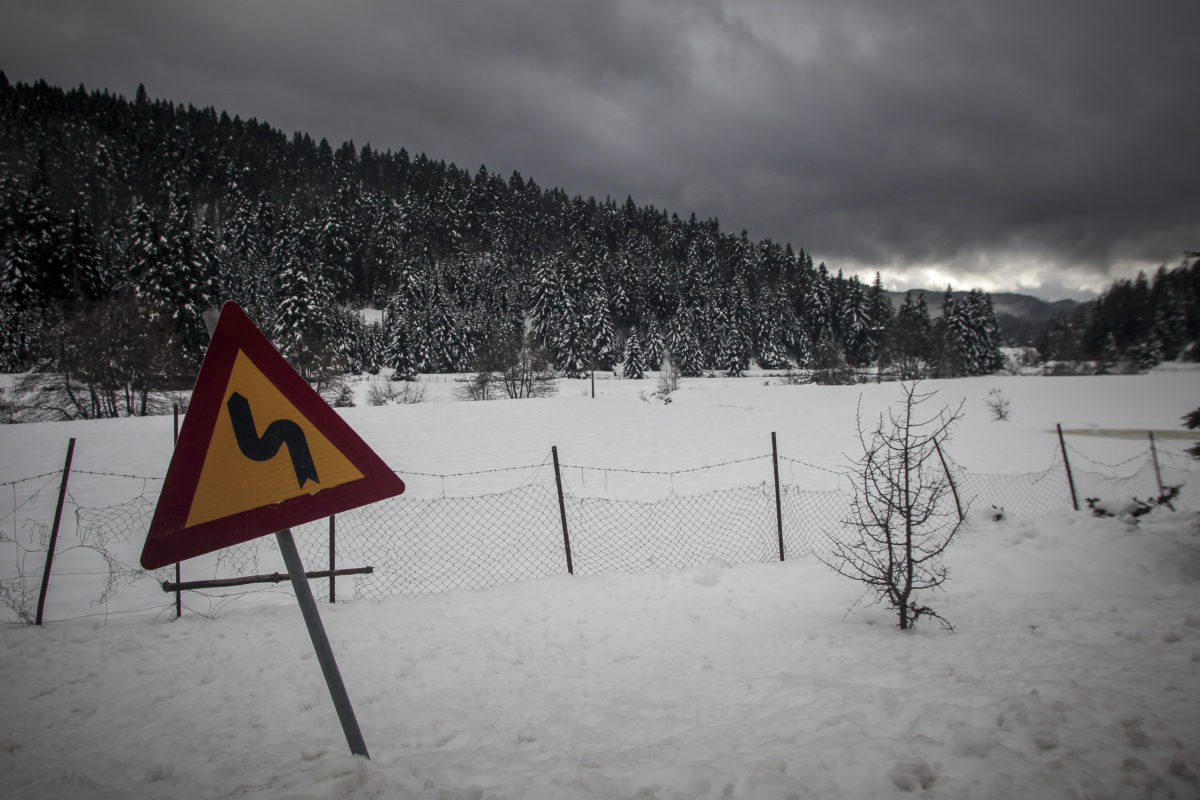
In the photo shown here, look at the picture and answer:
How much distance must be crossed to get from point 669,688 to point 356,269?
86.3m

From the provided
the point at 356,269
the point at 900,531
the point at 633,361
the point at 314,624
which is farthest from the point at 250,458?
the point at 356,269

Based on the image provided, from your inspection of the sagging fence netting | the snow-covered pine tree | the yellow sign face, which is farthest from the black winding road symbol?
the snow-covered pine tree

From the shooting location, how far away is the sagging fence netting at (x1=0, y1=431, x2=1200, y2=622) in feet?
22.5

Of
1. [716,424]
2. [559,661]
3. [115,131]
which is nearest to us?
[559,661]

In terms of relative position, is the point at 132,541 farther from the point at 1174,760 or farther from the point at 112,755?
the point at 1174,760

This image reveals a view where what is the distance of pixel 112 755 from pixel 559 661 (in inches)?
116

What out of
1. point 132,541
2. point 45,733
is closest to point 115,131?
point 132,541

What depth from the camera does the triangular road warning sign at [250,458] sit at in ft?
6.44

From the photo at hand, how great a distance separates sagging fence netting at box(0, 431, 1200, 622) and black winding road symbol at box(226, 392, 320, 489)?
3986mm

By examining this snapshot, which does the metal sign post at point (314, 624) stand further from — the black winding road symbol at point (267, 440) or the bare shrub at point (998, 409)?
the bare shrub at point (998, 409)

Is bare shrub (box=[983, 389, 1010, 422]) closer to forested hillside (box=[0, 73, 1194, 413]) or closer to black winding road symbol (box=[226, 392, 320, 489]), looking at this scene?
forested hillside (box=[0, 73, 1194, 413])

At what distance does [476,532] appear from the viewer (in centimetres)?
1011

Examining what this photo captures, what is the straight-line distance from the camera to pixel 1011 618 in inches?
179

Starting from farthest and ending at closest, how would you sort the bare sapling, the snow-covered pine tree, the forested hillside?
the snow-covered pine tree → the forested hillside → the bare sapling
